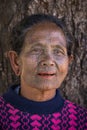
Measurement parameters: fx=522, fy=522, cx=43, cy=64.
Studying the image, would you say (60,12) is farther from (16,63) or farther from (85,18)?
(16,63)

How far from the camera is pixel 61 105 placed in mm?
3744

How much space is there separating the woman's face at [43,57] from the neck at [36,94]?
5cm

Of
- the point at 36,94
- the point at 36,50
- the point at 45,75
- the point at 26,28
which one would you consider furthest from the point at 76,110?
the point at 26,28

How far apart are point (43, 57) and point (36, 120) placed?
44 cm

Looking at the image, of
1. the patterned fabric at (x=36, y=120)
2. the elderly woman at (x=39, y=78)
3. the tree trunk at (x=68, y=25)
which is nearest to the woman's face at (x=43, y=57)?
the elderly woman at (x=39, y=78)

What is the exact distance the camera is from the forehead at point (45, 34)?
11.7ft

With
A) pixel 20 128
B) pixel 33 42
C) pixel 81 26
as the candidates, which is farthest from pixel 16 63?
pixel 81 26

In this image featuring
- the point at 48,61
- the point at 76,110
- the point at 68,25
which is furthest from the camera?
the point at 68,25

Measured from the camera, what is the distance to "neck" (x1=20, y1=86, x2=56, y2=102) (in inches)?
144

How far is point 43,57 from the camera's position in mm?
3527

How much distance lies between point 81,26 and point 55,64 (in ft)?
2.32

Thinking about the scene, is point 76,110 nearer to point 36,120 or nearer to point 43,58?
point 36,120

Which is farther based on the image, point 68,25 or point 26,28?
point 68,25

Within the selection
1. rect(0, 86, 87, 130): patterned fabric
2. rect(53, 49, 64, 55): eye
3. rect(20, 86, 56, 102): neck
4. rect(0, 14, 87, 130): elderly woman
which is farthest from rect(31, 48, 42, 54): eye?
rect(0, 86, 87, 130): patterned fabric
